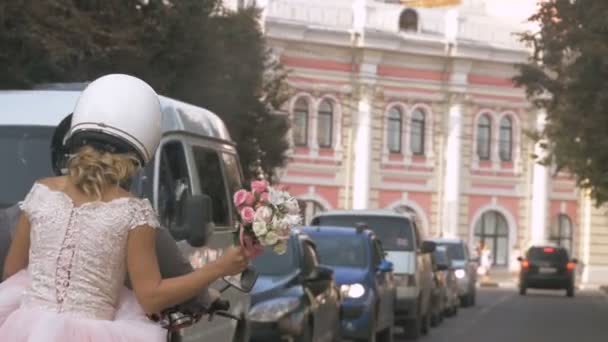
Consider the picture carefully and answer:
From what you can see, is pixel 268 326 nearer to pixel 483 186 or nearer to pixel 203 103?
pixel 203 103

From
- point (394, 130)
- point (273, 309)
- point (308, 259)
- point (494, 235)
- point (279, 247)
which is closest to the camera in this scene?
point (279, 247)

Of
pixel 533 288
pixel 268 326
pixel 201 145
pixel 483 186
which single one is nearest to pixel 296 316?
pixel 268 326

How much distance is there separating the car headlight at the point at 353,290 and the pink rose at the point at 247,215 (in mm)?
15127

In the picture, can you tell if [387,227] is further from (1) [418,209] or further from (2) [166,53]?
(1) [418,209]

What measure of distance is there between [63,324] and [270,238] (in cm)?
76

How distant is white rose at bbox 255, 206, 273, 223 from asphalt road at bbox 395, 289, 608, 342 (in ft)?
69.0

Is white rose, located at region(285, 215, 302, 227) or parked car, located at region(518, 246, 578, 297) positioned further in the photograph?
parked car, located at region(518, 246, 578, 297)

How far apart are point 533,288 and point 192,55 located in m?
28.2

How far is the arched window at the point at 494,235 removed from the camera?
6775 cm

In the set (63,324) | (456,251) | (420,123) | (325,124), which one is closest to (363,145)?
(325,124)

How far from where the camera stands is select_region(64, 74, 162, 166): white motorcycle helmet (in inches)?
215

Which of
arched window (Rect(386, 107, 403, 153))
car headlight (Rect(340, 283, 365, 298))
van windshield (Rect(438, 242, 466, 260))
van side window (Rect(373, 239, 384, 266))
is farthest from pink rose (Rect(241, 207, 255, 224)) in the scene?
arched window (Rect(386, 107, 403, 153))

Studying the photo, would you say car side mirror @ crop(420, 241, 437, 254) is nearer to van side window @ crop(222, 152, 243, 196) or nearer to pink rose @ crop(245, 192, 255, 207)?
van side window @ crop(222, 152, 243, 196)

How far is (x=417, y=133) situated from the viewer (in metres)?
66.2
